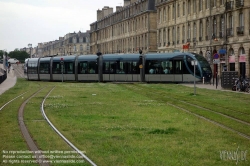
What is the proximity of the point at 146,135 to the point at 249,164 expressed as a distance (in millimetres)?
4869

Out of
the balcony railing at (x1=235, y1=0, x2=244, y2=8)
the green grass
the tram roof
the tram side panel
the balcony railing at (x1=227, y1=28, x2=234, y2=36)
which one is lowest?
the green grass

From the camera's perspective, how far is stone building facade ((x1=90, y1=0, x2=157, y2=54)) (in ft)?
336

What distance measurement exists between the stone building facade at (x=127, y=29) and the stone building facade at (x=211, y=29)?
9183 mm

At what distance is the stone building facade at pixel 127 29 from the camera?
102 meters

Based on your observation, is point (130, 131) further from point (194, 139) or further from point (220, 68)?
point (220, 68)

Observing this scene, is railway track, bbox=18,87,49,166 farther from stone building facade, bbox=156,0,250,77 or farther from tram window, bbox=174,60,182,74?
stone building facade, bbox=156,0,250,77

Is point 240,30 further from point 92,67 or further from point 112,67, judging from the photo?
point 92,67

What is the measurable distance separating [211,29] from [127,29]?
4843cm

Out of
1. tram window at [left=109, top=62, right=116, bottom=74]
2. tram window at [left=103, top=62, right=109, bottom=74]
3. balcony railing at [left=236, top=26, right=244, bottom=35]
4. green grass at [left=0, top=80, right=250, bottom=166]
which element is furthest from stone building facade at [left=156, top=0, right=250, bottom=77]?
green grass at [left=0, top=80, right=250, bottom=166]

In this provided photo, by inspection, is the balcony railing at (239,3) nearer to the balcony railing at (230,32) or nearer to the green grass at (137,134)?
the balcony railing at (230,32)

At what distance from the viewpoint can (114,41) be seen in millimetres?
129125

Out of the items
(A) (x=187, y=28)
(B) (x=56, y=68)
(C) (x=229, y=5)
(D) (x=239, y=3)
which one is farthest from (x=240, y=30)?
(B) (x=56, y=68)

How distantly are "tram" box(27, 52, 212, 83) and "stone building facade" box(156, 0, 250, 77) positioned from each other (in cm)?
605

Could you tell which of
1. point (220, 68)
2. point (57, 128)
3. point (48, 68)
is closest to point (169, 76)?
point (220, 68)
